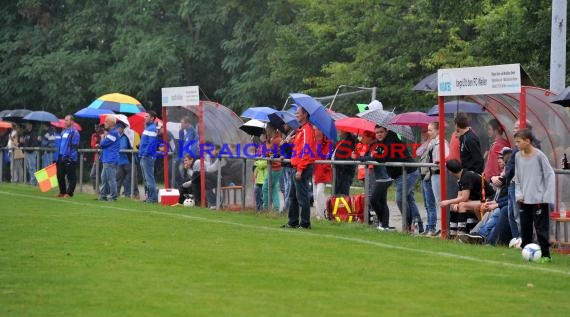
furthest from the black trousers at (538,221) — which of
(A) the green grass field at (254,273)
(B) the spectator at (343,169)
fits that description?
(B) the spectator at (343,169)

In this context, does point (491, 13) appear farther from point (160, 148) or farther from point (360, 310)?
point (360, 310)

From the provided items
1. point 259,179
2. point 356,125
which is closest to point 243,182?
point 259,179

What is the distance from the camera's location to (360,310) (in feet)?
34.9

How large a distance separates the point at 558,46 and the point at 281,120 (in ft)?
19.3

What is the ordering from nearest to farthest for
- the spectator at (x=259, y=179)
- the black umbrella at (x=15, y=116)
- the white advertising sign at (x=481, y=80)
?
the white advertising sign at (x=481, y=80) < the spectator at (x=259, y=179) < the black umbrella at (x=15, y=116)

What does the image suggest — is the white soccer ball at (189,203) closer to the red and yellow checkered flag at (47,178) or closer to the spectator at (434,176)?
the red and yellow checkered flag at (47,178)

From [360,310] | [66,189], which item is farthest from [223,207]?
[360,310]

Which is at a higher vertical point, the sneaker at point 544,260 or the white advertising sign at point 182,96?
the white advertising sign at point 182,96

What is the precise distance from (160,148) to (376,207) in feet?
29.5

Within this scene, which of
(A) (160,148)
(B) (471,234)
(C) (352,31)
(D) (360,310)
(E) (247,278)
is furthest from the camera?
(C) (352,31)

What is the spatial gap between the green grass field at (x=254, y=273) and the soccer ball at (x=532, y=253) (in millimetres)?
185

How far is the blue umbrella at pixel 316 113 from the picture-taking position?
1958 centimetres

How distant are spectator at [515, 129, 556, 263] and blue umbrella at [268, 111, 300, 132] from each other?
9135mm

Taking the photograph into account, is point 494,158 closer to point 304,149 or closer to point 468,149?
point 468,149
